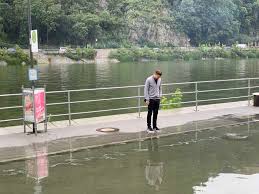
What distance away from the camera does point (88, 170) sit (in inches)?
340

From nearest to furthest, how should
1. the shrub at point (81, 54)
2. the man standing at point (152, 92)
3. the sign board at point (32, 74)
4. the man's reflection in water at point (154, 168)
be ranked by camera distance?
the man's reflection in water at point (154, 168)
the sign board at point (32, 74)
the man standing at point (152, 92)
the shrub at point (81, 54)

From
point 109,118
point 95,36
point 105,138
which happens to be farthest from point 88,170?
point 95,36

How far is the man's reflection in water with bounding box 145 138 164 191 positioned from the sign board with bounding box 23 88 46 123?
2.96 m

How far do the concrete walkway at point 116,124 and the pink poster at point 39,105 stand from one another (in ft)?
1.40

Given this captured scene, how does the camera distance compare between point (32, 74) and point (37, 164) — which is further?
point (32, 74)

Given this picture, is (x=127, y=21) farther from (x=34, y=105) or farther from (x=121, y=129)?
(x=34, y=105)

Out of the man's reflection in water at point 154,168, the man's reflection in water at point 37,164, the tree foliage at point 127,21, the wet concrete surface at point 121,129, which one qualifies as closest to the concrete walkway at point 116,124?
the wet concrete surface at point 121,129

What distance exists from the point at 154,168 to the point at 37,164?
7.30 ft

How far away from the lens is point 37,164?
9.09m

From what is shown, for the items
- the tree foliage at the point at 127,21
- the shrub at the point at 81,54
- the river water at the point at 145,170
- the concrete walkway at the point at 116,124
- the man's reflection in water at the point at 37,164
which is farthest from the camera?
the tree foliage at the point at 127,21

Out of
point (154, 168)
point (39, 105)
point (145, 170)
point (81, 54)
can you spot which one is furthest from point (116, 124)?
point (81, 54)

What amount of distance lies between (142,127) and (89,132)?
158 centimetres

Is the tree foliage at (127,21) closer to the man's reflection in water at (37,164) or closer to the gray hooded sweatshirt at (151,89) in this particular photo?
the gray hooded sweatshirt at (151,89)

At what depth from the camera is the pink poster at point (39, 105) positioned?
11723 millimetres
